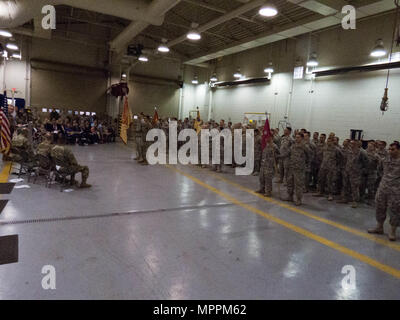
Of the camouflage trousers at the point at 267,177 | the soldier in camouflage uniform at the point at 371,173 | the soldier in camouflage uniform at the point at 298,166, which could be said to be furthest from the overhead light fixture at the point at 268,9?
the soldier in camouflage uniform at the point at 371,173

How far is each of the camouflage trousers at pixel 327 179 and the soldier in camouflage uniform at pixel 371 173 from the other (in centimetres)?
77

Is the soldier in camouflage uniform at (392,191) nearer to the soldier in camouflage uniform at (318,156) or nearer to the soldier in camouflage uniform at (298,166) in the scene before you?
the soldier in camouflage uniform at (298,166)

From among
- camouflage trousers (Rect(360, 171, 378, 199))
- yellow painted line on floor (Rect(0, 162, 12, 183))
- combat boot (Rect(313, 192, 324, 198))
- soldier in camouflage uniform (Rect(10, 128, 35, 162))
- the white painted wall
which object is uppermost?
the white painted wall

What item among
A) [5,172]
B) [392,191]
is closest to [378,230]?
[392,191]

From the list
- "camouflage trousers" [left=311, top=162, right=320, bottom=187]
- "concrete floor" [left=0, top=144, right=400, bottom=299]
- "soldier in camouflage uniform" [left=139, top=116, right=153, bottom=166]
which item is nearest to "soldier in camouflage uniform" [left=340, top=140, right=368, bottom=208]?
"concrete floor" [left=0, top=144, right=400, bottom=299]

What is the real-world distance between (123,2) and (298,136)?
7.63 m

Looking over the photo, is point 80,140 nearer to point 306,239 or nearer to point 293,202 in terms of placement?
point 293,202

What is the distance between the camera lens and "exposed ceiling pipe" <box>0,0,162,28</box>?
717cm

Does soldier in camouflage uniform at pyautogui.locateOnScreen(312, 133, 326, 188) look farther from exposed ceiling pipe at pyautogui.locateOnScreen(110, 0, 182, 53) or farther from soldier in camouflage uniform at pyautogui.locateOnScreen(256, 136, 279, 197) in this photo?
exposed ceiling pipe at pyautogui.locateOnScreen(110, 0, 182, 53)

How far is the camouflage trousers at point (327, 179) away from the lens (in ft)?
22.8

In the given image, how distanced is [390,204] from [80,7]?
10.6 m

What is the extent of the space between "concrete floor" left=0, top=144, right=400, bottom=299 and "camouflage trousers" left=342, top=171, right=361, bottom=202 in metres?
0.39

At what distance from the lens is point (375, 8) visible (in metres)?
8.62

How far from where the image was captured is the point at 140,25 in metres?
11.2
